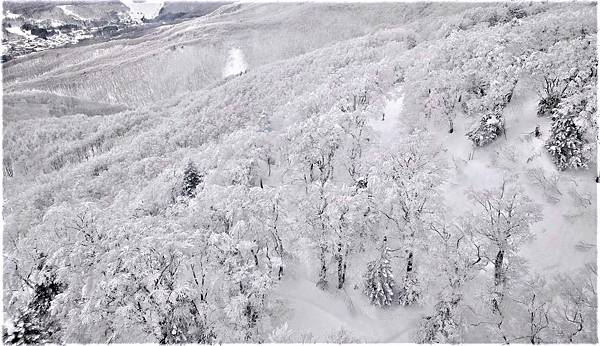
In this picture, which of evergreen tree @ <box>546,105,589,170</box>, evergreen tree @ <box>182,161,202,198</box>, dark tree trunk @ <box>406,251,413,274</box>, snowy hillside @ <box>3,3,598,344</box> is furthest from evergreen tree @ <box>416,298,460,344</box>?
evergreen tree @ <box>182,161,202,198</box>

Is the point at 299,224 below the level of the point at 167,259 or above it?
below

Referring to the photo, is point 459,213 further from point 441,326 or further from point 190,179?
point 190,179

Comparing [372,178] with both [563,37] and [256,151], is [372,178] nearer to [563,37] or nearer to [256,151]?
[256,151]

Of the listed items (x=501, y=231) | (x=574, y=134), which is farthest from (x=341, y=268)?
(x=574, y=134)

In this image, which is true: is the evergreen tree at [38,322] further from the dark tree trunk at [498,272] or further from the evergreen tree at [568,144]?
the evergreen tree at [568,144]

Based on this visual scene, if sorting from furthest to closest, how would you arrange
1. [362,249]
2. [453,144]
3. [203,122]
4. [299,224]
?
[203,122] → [453,144] → [362,249] → [299,224]

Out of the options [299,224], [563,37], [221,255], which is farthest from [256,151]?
[563,37]

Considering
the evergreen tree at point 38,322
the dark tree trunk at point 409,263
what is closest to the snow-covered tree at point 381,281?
the dark tree trunk at point 409,263
